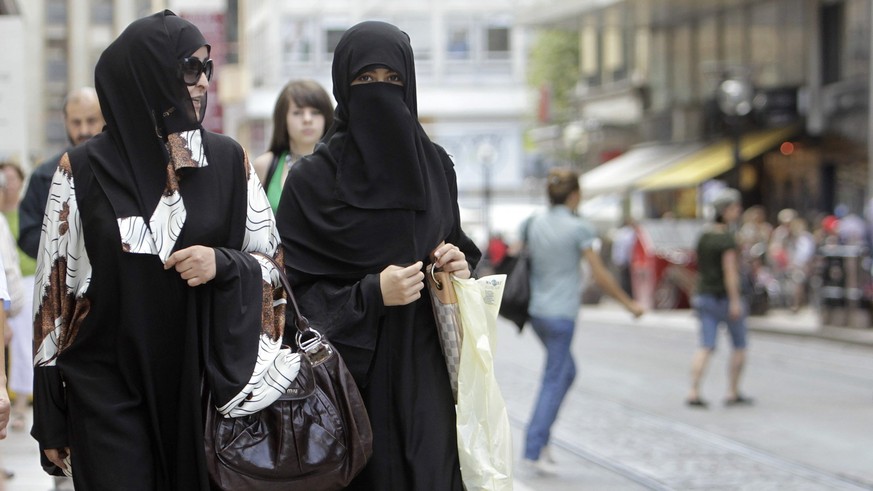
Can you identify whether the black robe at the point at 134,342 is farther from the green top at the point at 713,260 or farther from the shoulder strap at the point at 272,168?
the green top at the point at 713,260

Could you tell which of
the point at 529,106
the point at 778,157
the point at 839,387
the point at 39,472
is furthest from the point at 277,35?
the point at 39,472

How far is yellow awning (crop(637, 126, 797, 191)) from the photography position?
34062mm

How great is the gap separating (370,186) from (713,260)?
28.4ft

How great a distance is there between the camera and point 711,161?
35.6m

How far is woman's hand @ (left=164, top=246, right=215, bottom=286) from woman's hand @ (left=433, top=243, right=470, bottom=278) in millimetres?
813

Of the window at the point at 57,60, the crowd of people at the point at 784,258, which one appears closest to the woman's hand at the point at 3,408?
the crowd of people at the point at 784,258

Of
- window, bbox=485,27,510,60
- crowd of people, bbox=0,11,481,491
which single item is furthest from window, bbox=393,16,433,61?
crowd of people, bbox=0,11,481,491

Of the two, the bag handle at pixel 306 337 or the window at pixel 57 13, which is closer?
the bag handle at pixel 306 337

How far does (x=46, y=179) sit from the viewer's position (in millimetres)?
7402

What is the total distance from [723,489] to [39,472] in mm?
3952

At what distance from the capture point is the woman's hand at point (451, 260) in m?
4.39

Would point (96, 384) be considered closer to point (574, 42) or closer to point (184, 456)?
point (184, 456)

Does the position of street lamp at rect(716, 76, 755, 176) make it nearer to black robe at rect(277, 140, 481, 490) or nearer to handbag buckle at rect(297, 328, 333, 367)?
black robe at rect(277, 140, 481, 490)

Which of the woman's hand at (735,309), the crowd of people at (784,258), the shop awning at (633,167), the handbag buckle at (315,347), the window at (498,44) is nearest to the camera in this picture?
the handbag buckle at (315,347)
